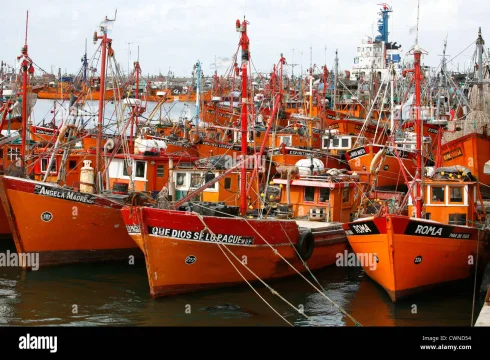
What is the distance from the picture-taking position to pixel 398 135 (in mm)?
34125

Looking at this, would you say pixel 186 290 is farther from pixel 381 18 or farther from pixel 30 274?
pixel 381 18

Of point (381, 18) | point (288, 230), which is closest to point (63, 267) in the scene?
point (288, 230)

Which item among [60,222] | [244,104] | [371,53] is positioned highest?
[371,53]

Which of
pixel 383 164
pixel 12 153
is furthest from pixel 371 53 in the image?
pixel 12 153

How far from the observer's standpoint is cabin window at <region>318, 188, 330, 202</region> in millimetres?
21406

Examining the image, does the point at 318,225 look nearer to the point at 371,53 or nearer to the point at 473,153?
the point at 473,153

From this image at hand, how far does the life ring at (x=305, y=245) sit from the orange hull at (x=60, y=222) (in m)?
5.37

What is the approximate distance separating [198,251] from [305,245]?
346cm

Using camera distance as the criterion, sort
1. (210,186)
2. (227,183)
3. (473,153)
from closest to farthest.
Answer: (210,186), (227,183), (473,153)

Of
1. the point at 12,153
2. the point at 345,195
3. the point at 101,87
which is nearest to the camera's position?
the point at 101,87

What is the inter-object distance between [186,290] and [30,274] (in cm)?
527

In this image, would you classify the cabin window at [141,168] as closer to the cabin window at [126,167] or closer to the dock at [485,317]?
the cabin window at [126,167]

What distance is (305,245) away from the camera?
19.0 m

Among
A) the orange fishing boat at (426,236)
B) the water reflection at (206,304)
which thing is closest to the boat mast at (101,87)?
the water reflection at (206,304)
